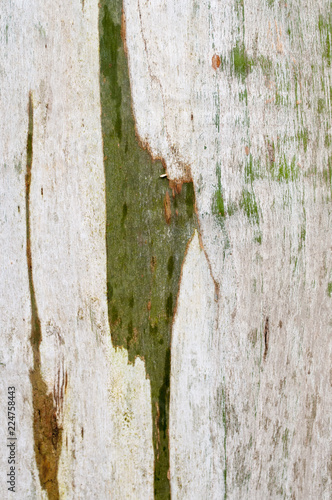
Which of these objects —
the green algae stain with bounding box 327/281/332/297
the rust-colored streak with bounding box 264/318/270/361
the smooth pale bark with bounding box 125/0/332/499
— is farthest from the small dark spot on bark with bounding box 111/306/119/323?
the green algae stain with bounding box 327/281/332/297

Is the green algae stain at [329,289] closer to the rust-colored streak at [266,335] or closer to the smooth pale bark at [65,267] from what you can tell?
the rust-colored streak at [266,335]

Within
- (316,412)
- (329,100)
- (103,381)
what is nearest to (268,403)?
(316,412)

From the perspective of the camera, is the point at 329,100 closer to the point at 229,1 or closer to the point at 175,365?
the point at 229,1

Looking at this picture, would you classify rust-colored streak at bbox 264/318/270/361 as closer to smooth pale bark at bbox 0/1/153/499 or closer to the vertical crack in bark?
the vertical crack in bark

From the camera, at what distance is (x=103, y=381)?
1043 millimetres

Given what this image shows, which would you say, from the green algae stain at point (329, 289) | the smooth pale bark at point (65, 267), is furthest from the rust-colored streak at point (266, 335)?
the smooth pale bark at point (65, 267)

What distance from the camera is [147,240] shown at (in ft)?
3.43

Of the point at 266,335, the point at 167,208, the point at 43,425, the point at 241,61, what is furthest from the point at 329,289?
the point at 43,425

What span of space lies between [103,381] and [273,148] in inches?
26.5

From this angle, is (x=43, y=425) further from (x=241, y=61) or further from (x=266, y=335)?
(x=241, y=61)

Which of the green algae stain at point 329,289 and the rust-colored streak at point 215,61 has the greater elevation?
the rust-colored streak at point 215,61

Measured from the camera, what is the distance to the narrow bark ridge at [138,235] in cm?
102

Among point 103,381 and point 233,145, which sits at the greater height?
point 233,145

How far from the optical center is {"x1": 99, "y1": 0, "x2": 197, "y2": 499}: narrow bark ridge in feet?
3.34
